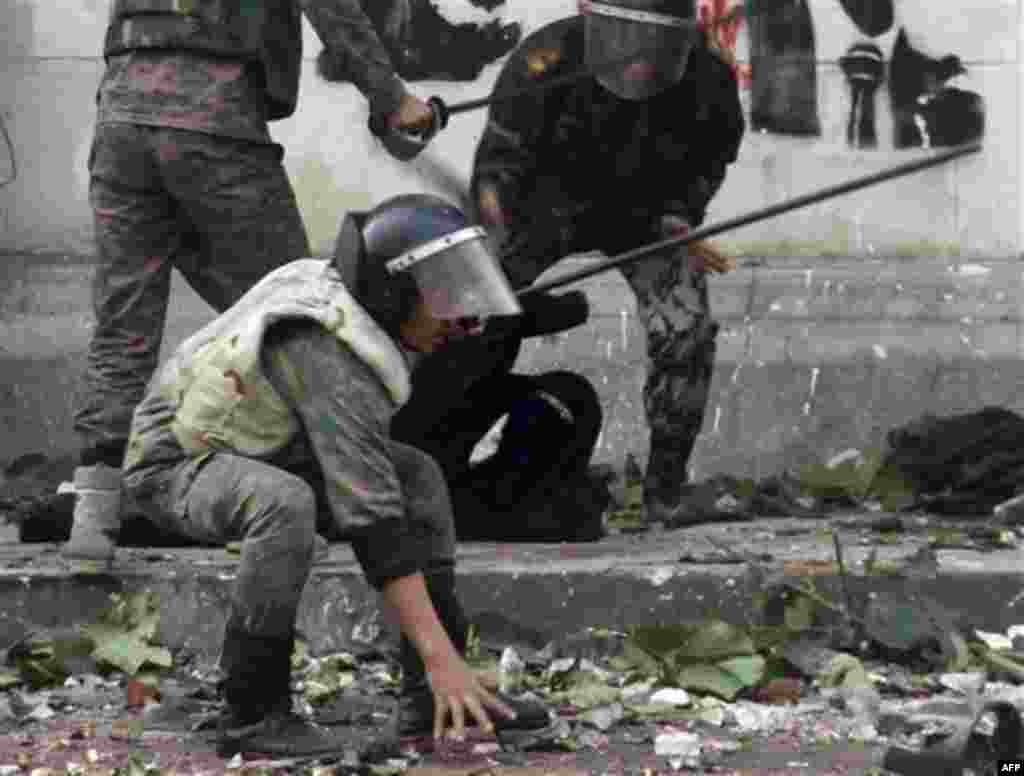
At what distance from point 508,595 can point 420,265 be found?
1427mm

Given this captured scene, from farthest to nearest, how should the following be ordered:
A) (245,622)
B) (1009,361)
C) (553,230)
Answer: (1009,361)
(553,230)
(245,622)

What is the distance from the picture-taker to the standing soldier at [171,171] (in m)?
6.59

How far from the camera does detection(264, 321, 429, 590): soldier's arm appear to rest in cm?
535

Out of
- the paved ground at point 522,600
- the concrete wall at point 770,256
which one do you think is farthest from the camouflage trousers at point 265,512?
the concrete wall at point 770,256

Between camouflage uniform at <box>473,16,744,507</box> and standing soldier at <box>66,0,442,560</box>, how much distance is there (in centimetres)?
126

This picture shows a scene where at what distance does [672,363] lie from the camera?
796 centimetres

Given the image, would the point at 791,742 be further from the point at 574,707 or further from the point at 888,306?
the point at 888,306

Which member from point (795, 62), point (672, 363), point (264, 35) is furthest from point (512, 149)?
point (264, 35)

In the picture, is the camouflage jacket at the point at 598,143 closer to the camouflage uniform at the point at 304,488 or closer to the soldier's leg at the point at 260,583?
the camouflage uniform at the point at 304,488

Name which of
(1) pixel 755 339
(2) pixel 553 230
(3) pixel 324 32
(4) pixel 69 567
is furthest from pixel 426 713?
(1) pixel 755 339

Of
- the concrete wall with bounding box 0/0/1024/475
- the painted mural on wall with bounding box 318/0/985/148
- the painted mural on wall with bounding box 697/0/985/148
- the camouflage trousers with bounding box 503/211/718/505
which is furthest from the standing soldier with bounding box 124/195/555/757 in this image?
the painted mural on wall with bounding box 697/0/985/148

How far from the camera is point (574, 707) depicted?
19.7ft

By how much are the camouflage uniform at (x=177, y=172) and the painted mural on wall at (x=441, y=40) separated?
75.6 inches

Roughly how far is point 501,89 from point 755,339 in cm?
115
